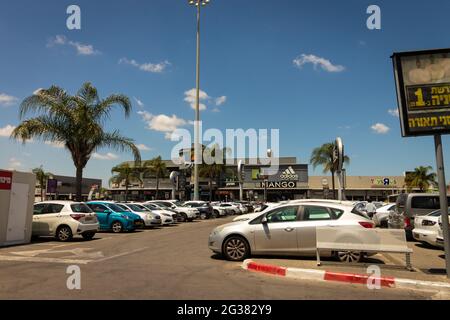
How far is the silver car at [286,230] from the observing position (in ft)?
31.4

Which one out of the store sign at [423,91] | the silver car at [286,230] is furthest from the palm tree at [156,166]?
the store sign at [423,91]

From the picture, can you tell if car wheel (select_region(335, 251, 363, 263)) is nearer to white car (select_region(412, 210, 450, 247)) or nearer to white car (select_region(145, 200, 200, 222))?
white car (select_region(412, 210, 450, 247))

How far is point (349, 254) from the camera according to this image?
9.59 m

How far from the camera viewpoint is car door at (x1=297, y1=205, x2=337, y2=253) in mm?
9578

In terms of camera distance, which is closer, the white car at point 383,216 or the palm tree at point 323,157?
the white car at point 383,216

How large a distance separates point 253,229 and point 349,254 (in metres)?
2.47

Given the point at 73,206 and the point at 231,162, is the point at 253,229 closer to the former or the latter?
the point at 73,206

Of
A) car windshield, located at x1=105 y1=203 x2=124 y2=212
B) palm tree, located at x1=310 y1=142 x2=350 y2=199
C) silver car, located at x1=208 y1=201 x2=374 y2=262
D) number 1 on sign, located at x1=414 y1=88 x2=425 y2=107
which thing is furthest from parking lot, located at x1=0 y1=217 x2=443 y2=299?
palm tree, located at x1=310 y1=142 x2=350 y2=199

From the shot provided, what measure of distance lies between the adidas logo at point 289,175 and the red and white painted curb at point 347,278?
6145 centimetres

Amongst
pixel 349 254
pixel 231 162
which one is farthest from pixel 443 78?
pixel 231 162

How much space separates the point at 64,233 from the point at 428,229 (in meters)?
13.0

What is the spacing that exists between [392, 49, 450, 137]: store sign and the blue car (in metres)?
14.4

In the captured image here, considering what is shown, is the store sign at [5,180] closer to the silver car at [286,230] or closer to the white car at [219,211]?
the silver car at [286,230]

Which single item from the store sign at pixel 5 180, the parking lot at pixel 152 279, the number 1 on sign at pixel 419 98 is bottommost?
the parking lot at pixel 152 279
